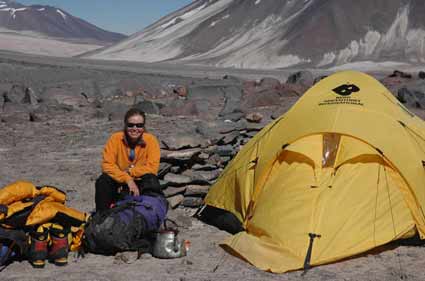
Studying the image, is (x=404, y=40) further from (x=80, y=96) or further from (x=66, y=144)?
(x=66, y=144)

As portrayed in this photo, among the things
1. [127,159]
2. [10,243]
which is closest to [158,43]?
[127,159]

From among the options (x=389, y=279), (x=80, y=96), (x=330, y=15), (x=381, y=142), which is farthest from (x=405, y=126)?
(x=330, y=15)

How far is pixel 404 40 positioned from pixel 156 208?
47.2 metres

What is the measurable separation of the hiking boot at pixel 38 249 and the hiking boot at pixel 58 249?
0.21ft

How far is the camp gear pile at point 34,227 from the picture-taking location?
5.31 metres

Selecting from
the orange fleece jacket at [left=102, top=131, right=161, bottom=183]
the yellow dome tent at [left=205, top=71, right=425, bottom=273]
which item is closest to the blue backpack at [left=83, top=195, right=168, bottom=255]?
the orange fleece jacket at [left=102, top=131, right=161, bottom=183]

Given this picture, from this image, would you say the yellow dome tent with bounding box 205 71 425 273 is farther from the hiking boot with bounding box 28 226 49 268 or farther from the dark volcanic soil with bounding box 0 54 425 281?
the hiking boot with bounding box 28 226 49 268

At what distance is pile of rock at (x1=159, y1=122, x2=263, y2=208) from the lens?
7.22 m

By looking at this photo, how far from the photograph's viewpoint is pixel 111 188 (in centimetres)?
622

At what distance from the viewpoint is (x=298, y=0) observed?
63.7 meters

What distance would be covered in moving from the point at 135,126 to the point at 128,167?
43 cm

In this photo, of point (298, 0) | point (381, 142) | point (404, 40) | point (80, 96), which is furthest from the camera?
point (298, 0)

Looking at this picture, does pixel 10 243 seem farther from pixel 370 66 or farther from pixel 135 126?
pixel 370 66

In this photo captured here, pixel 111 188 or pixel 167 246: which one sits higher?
pixel 111 188
